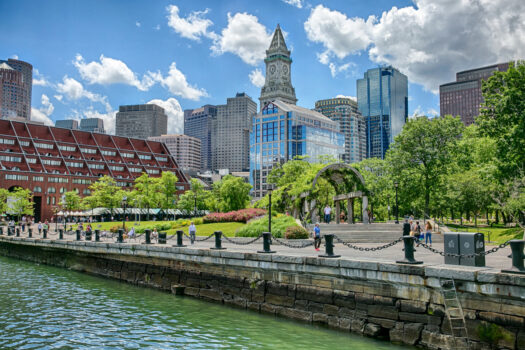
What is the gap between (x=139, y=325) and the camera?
1537cm

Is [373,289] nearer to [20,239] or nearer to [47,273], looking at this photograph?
[47,273]

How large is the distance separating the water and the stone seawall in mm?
557

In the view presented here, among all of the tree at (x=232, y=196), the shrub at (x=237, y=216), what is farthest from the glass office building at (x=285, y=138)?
the shrub at (x=237, y=216)

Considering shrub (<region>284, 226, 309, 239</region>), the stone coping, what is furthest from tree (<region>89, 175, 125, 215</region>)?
the stone coping

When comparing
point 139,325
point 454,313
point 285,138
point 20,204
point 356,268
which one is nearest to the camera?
point 454,313

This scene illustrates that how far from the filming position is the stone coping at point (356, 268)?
35.9 feet

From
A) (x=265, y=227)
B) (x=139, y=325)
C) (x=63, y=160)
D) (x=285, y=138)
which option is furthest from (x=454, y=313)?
(x=285, y=138)

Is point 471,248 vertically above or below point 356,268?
above

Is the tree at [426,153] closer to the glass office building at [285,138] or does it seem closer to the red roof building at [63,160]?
the red roof building at [63,160]

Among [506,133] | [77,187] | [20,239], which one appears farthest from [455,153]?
[77,187]

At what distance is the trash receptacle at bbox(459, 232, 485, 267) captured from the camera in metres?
12.5

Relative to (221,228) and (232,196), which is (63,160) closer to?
(232,196)

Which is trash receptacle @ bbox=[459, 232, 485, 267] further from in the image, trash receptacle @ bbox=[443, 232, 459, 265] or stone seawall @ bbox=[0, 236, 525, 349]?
stone seawall @ bbox=[0, 236, 525, 349]

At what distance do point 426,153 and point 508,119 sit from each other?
19.1m
